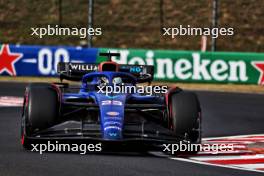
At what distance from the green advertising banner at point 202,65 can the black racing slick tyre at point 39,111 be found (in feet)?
45.7

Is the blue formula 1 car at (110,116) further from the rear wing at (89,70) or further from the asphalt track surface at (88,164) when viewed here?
the rear wing at (89,70)

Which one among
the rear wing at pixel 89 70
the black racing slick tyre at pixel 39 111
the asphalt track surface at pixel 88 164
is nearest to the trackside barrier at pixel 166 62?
the asphalt track surface at pixel 88 164

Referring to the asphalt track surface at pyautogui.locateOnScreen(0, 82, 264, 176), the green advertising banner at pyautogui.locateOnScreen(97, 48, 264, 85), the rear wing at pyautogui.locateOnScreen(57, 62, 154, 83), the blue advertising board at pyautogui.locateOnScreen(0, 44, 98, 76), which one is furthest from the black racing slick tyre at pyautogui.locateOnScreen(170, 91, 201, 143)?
the blue advertising board at pyautogui.locateOnScreen(0, 44, 98, 76)

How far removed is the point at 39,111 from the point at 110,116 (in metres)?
0.93

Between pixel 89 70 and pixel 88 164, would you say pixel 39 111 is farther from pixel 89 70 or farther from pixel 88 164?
pixel 89 70

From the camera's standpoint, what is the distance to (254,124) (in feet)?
50.0

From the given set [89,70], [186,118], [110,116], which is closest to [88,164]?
[110,116]

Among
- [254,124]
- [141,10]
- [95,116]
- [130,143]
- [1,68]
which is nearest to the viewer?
[130,143]

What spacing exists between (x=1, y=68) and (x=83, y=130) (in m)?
15.8

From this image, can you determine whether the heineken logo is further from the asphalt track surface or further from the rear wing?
the rear wing

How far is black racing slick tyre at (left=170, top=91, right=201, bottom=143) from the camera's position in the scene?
34.6 feet

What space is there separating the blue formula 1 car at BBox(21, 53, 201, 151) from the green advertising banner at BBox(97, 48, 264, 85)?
13.1m

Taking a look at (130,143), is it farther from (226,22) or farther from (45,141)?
(226,22)

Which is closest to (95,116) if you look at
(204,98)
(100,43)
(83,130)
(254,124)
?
(83,130)
